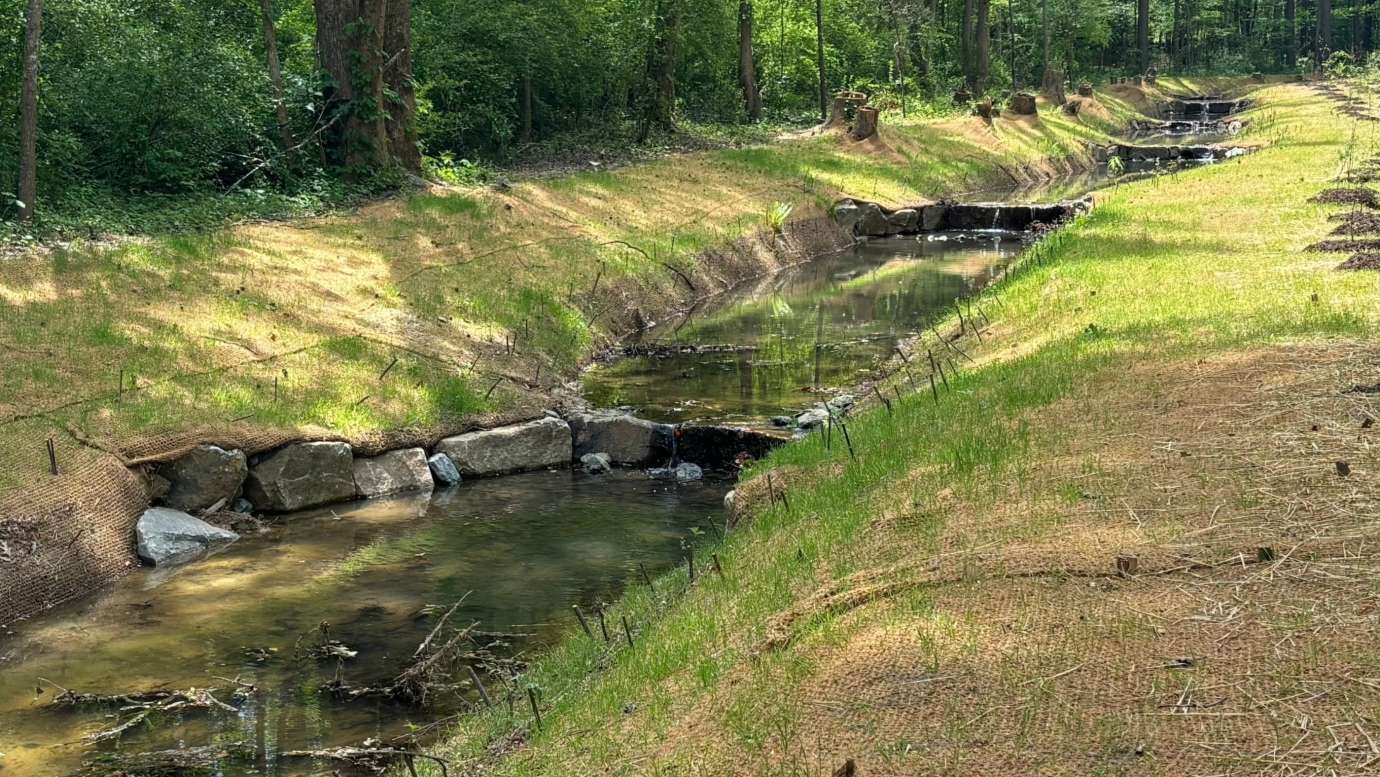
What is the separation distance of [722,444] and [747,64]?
27.6 meters

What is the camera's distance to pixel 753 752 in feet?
14.9

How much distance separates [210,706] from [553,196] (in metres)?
15.2

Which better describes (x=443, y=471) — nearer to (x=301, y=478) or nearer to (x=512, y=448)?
(x=512, y=448)

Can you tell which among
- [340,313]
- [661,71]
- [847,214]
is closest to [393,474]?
[340,313]

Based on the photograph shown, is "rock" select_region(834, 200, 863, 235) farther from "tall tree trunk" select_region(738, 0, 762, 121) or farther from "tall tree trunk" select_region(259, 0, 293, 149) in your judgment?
"tall tree trunk" select_region(259, 0, 293, 149)

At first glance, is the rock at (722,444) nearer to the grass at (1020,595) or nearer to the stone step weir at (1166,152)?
the grass at (1020,595)

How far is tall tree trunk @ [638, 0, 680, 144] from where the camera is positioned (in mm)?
32406

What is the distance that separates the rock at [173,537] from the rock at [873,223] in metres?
19.5

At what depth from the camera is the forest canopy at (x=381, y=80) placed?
18656mm

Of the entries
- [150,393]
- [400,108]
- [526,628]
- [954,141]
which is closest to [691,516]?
[526,628]

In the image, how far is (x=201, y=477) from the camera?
1141 cm

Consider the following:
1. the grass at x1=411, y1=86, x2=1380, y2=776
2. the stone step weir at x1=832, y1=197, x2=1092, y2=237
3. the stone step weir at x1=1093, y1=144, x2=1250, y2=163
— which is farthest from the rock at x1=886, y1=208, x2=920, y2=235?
the grass at x1=411, y1=86, x2=1380, y2=776

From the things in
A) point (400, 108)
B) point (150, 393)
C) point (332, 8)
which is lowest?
point (150, 393)

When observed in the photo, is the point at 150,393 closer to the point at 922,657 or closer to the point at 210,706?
the point at 210,706
